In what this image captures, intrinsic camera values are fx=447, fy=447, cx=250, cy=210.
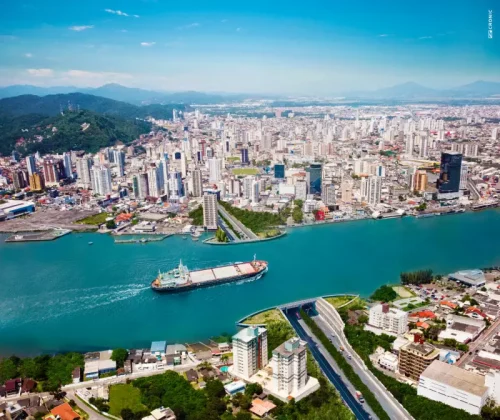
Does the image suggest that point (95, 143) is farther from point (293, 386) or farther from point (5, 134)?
point (293, 386)

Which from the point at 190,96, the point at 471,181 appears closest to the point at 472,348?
the point at 471,181

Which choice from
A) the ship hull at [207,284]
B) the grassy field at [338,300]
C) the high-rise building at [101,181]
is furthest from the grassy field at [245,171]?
the grassy field at [338,300]

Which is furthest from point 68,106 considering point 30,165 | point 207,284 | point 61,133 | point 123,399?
point 123,399

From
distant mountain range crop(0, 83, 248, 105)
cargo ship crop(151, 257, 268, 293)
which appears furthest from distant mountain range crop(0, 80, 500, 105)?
cargo ship crop(151, 257, 268, 293)

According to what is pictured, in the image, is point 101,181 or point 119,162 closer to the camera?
point 101,181

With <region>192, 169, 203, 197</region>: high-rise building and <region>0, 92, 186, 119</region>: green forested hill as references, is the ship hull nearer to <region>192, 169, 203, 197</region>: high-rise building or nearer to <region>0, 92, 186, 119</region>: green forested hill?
<region>192, 169, 203, 197</region>: high-rise building

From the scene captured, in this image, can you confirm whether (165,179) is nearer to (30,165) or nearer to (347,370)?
(30,165)

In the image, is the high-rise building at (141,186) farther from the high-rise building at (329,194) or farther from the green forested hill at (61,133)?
the green forested hill at (61,133)
